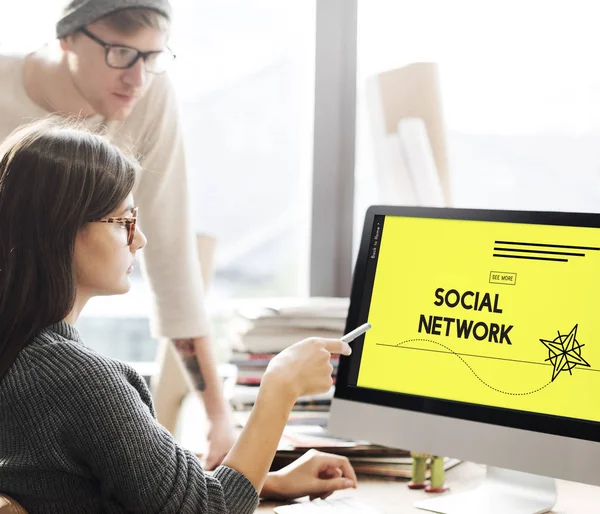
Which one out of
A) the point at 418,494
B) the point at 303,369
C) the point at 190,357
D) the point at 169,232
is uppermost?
the point at 169,232

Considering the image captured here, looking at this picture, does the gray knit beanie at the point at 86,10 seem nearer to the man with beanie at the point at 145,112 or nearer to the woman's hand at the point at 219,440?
the man with beanie at the point at 145,112

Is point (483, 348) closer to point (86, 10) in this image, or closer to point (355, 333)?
point (355, 333)

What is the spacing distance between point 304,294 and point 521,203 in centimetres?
63

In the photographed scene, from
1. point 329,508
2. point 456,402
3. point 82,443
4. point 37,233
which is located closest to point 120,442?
point 82,443

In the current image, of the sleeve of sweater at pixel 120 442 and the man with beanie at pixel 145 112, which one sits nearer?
the sleeve of sweater at pixel 120 442

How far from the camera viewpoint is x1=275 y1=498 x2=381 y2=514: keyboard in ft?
4.25

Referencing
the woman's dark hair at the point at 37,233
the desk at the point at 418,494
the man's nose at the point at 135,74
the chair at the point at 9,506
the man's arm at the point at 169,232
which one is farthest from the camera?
the man's arm at the point at 169,232

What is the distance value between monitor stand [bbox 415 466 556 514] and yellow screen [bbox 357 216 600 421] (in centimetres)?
15

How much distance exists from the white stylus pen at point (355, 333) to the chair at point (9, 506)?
55 centimetres

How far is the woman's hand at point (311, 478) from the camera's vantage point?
1.38 m

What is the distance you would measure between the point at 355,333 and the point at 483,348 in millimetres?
203

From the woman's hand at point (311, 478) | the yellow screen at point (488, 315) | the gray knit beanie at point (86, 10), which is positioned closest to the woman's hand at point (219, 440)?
the woman's hand at point (311, 478)

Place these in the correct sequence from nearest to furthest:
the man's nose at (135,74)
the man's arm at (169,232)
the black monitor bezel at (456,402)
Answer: the black monitor bezel at (456,402), the man's nose at (135,74), the man's arm at (169,232)

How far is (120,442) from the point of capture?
1.03 metres
